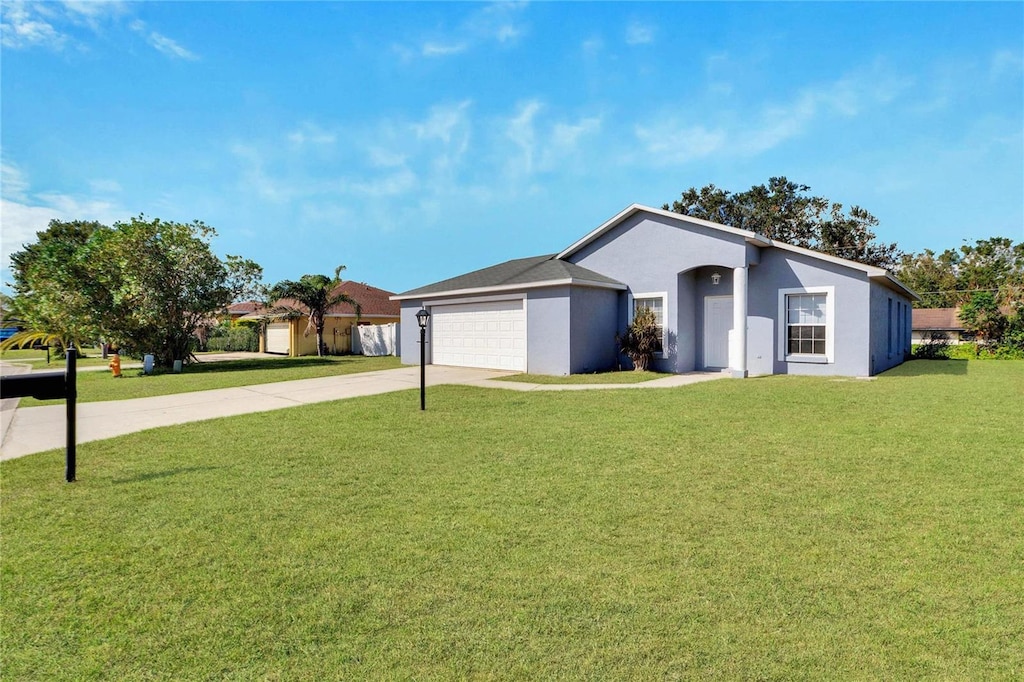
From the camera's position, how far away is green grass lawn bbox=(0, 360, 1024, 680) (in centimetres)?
231

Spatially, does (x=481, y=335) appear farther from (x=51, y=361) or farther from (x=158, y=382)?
(x=51, y=361)

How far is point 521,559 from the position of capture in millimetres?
3223

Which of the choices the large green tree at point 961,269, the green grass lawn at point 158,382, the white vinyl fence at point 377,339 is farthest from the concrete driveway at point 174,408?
the large green tree at point 961,269

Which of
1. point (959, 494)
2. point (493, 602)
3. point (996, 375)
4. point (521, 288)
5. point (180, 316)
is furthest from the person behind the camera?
point (180, 316)

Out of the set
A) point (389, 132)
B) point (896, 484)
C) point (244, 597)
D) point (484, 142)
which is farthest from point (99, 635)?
point (484, 142)

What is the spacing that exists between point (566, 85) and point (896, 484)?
14.3m

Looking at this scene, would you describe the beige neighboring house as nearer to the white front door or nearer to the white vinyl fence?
the white front door

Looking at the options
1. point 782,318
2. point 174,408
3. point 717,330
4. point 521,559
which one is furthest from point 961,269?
point 174,408

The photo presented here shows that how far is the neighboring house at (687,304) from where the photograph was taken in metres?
13.7

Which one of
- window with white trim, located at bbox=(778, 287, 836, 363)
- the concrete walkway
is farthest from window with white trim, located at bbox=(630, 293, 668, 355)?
window with white trim, located at bbox=(778, 287, 836, 363)

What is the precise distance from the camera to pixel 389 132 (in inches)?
635

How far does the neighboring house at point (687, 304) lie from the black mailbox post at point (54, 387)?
1100cm

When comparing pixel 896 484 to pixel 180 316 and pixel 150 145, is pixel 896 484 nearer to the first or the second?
pixel 150 145

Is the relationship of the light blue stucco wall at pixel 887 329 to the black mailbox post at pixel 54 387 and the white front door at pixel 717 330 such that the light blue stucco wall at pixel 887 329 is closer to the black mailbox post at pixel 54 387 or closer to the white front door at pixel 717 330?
the white front door at pixel 717 330
